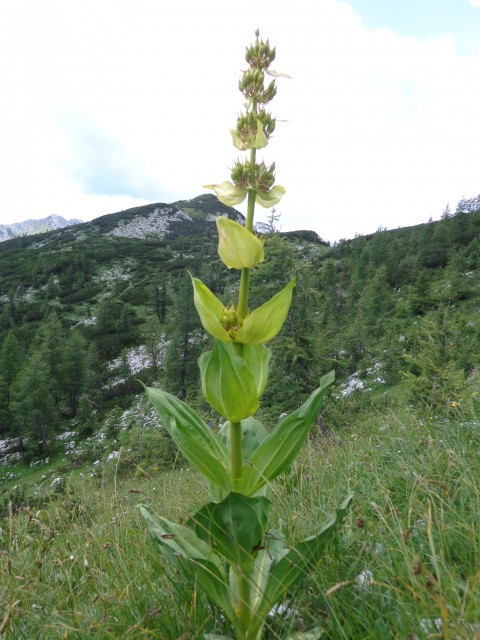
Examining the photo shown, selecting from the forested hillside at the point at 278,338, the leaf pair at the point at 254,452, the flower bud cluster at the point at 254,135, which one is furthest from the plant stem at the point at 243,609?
the forested hillside at the point at 278,338

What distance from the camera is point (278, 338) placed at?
15102 millimetres

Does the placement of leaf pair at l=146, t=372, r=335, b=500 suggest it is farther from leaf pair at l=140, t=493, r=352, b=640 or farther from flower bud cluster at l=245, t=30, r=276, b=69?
flower bud cluster at l=245, t=30, r=276, b=69

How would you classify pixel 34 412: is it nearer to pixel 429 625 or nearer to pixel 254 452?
pixel 254 452

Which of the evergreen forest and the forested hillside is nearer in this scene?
the evergreen forest

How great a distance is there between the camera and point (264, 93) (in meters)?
2.21

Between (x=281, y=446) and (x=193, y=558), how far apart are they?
639mm

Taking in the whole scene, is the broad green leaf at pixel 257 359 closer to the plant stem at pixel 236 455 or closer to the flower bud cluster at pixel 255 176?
the plant stem at pixel 236 455

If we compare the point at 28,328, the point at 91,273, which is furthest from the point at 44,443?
the point at 91,273

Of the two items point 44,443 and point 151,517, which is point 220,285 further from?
point 151,517

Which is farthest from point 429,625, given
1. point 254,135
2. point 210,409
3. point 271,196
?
point 210,409

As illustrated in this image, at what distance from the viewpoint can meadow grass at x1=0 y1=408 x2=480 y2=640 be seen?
1423mm

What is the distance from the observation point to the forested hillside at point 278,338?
591 inches

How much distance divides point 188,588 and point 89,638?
0.59 m

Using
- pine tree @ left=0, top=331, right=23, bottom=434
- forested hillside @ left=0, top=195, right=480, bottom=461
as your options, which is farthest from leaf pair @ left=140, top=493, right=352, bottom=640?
pine tree @ left=0, top=331, right=23, bottom=434
